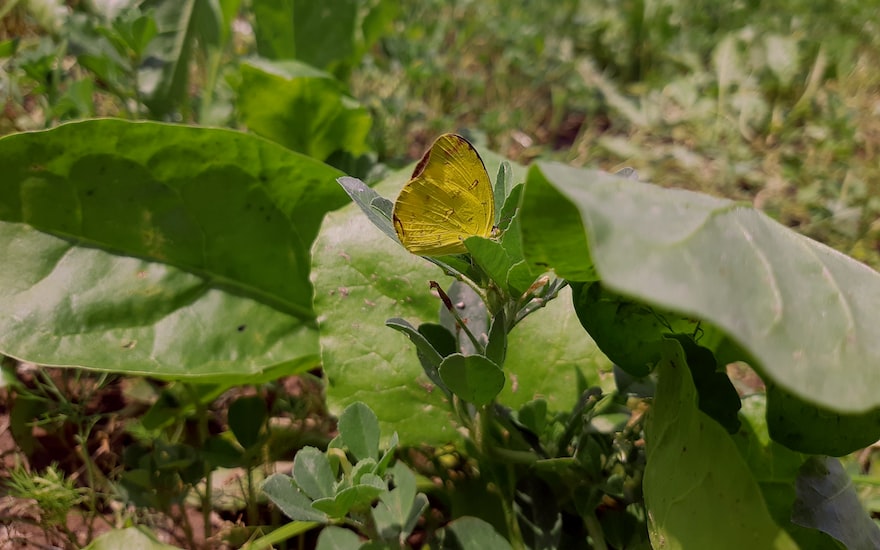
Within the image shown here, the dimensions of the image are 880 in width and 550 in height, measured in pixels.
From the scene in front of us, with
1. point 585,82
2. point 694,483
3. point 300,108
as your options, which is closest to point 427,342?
point 694,483

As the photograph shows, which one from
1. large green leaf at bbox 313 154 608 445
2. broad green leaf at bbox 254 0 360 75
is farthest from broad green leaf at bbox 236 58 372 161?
large green leaf at bbox 313 154 608 445

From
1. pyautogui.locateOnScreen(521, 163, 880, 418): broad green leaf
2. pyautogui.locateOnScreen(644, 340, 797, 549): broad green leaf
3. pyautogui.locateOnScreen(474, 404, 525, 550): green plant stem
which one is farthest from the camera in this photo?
pyautogui.locateOnScreen(474, 404, 525, 550): green plant stem

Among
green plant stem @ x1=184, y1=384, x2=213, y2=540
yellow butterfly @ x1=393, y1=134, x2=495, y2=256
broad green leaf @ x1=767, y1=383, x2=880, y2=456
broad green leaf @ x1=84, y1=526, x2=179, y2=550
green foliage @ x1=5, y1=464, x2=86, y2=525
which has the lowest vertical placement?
green plant stem @ x1=184, y1=384, x2=213, y2=540

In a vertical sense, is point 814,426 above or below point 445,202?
below

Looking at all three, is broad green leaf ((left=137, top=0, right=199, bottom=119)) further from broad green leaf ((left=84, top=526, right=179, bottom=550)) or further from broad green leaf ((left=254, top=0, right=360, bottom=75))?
broad green leaf ((left=84, top=526, right=179, bottom=550))

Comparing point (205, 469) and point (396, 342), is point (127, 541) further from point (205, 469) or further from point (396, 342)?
point (396, 342)

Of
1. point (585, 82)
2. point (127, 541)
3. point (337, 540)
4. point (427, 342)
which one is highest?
point (427, 342)

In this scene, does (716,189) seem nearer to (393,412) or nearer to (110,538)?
(393,412)
